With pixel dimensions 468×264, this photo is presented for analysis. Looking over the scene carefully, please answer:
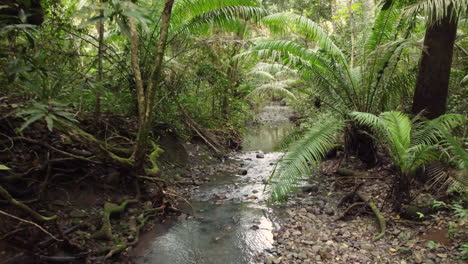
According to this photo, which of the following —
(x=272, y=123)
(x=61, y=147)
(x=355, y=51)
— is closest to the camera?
(x=61, y=147)

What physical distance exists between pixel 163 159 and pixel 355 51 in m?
4.33

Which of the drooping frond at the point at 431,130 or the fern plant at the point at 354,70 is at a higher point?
the fern plant at the point at 354,70

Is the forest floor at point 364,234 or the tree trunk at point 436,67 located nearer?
the forest floor at point 364,234

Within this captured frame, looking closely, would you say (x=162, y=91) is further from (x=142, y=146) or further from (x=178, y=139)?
(x=142, y=146)

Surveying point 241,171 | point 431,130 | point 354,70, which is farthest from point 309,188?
point 354,70

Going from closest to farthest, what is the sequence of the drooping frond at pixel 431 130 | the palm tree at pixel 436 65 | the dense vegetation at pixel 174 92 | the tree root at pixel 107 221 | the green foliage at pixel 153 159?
1. the dense vegetation at pixel 174 92
2. the tree root at pixel 107 221
3. the drooping frond at pixel 431 130
4. the palm tree at pixel 436 65
5. the green foliage at pixel 153 159

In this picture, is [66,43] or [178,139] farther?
[178,139]

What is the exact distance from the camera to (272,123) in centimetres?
1491

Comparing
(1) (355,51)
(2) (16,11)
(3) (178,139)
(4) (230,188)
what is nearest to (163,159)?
(3) (178,139)

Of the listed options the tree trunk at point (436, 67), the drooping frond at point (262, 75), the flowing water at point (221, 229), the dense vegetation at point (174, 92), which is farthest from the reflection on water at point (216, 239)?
the drooping frond at point (262, 75)

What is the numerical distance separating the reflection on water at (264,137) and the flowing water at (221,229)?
364 centimetres

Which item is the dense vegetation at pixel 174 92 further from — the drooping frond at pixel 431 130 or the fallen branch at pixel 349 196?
the fallen branch at pixel 349 196

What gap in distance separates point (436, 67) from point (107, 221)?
188 inches

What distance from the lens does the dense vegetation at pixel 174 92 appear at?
2.70 metres
